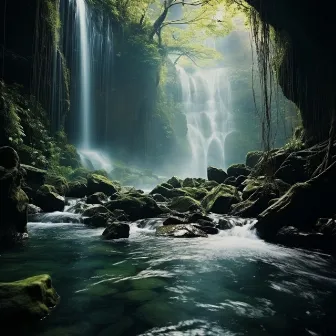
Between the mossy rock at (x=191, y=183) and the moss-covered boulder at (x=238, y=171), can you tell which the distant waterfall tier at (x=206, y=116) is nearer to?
the mossy rock at (x=191, y=183)

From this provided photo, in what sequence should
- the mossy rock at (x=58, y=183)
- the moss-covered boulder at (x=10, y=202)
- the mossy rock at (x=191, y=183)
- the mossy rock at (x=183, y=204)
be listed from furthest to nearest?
the mossy rock at (x=191, y=183) < the mossy rock at (x=58, y=183) < the mossy rock at (x=183, y=204) < the moss-covered boulder at (x=10, y=202)

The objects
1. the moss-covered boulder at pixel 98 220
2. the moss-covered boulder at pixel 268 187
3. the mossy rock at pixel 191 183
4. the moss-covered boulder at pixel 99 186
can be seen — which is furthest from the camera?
the mossy rock at pixel 191 183

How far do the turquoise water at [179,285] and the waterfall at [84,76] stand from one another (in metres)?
20.3

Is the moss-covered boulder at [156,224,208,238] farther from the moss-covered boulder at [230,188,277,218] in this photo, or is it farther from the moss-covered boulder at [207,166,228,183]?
the moss-covered boulder at [207,166,228,183]

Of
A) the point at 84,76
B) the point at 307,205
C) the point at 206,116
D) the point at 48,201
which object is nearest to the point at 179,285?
the point at 307,205

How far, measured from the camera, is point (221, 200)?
12.5 m

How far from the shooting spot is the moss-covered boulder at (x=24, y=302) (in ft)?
10.8

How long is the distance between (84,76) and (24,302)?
2508 centimetres

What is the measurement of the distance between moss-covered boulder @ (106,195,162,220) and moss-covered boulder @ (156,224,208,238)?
222 cm

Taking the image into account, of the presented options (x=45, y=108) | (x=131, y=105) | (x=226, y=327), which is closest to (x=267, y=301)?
(x=226, y=327)

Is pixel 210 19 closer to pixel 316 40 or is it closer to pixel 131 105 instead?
pixel 131 105

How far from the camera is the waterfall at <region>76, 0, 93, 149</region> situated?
952 inches

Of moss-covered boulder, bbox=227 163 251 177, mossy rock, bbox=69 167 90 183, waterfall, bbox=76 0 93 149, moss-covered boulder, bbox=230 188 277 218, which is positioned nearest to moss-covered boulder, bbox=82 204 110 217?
moss-covered boulder, bbox=230 188 277 218

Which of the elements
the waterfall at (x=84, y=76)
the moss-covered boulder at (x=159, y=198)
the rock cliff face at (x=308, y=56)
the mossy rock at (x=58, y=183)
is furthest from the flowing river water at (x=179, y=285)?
the waterfall at (x=84, y=76)
